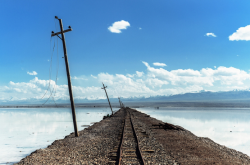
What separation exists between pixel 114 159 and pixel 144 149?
266cm

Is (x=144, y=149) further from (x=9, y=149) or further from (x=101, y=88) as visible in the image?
(x=101, y=88)

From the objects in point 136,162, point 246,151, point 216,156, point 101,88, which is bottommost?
point 246,151

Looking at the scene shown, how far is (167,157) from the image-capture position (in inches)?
415

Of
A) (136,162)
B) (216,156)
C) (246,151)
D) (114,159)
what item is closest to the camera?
(136,162)

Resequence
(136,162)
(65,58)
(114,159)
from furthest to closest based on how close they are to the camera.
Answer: (65,58) → (114,159) → (136,162)

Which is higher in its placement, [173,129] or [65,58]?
[65,58]

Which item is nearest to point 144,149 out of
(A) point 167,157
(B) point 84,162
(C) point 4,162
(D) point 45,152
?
(A) point 167,157

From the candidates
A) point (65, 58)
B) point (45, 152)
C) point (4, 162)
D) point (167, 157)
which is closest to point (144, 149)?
point (167, 157)

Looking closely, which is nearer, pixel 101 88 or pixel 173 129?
pixel 173 129

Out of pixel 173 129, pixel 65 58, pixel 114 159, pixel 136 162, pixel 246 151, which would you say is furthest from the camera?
pixel 173 129

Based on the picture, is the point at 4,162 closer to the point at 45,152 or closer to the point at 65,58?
the point at 45,152

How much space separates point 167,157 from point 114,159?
2.81 m

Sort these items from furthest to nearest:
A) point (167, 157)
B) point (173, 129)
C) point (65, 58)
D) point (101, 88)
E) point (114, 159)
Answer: point (101, 88) < point (173, 129) < point (65, 58) < point (167, 157) < point (114, 159)

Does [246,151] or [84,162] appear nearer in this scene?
[84,162]
